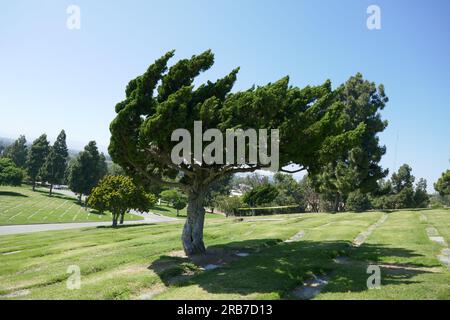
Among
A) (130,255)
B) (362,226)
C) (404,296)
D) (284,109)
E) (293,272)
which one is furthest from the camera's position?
(362,226)

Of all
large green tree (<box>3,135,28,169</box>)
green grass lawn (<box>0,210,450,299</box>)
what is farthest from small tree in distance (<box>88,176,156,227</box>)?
large green tree (<box>3,135,28,169</box>)

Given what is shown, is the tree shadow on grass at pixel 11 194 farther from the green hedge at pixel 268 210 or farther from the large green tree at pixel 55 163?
the green hedge at pixel 268 210

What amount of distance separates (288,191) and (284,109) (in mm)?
88275

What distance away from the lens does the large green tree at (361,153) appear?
49.5m

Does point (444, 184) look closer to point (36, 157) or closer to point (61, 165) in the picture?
point (61, 165)

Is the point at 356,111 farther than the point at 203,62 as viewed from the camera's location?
Yes

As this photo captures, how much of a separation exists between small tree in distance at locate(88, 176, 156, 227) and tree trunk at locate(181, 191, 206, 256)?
32663 mm

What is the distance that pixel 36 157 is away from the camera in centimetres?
10650

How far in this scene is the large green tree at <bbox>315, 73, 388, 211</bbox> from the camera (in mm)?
49500

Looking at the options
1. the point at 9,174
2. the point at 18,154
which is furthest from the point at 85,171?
the point at 18,154

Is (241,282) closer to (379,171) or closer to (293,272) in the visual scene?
(293,272)

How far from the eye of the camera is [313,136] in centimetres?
1770

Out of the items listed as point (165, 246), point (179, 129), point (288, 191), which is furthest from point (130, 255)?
point (288, 191)

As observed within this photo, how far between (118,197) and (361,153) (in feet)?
122
